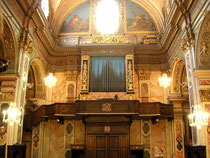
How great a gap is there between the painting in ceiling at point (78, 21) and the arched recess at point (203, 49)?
10125 mm

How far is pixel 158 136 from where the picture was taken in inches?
729

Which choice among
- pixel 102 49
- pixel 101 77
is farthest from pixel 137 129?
pixel 102 49

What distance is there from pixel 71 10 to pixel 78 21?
45.8 inches

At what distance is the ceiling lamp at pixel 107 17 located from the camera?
21028 millimetres

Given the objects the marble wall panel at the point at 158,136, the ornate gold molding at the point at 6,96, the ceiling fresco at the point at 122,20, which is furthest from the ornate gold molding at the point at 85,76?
the ornate gold molding at the point at 6,96

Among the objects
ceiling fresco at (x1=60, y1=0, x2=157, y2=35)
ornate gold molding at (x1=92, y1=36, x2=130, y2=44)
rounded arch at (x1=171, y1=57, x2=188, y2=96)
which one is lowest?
rounded arch at (x1=171, y1=57, x2=188, y2=96)

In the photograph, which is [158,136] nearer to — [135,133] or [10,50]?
[135,133]

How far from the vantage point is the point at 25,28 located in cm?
1459

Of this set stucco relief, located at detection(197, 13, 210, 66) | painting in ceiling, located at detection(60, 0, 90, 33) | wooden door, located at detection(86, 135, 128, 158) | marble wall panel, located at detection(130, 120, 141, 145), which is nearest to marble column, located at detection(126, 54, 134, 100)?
marble wall panel, located at detection(130, 120, 141, 145)

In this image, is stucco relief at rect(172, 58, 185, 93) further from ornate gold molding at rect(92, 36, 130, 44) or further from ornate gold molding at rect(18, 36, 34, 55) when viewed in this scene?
ornate gold molding at rect(18, 36, 34, 55)

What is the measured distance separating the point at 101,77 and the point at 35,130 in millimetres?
5874

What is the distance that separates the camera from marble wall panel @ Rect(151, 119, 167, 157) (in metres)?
18.3

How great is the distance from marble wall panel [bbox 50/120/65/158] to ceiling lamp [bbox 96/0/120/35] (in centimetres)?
784

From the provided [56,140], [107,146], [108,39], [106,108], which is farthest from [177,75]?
[56,140]
